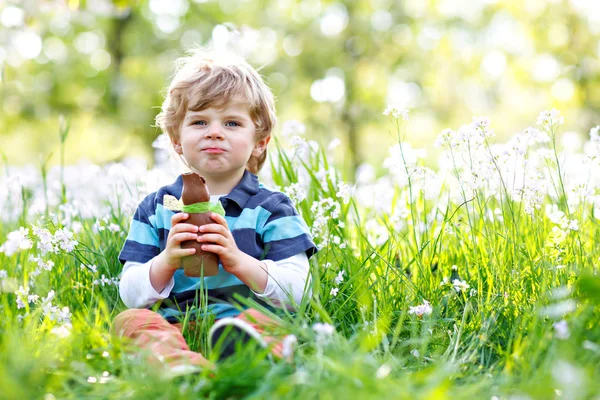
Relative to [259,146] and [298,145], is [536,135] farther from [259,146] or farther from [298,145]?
[298,145]

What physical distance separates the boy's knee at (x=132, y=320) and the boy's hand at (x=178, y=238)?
0.23m

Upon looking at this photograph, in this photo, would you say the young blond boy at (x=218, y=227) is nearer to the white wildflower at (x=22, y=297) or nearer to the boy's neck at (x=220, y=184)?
the boy's neck at (x=220, y=184)

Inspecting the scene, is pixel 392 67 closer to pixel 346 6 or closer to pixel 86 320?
pixel 346 6

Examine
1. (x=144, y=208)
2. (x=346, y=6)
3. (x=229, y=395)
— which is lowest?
(x=229, y=395)

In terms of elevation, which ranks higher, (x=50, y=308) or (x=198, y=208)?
(x=198, y=208)

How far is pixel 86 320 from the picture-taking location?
8.40 feet

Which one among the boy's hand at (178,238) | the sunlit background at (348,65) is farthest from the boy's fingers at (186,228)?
the sunlit background at (348,65)

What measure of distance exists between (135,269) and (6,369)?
1036mm

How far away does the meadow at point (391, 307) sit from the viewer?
197 centimetres

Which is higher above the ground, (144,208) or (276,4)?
(276,4)

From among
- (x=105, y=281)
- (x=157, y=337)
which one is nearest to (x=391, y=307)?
(x=157, y=337)

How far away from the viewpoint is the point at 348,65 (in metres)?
19.2

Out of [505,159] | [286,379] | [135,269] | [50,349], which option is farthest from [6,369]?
[505,159]

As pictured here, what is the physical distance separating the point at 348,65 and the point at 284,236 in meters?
16.7
